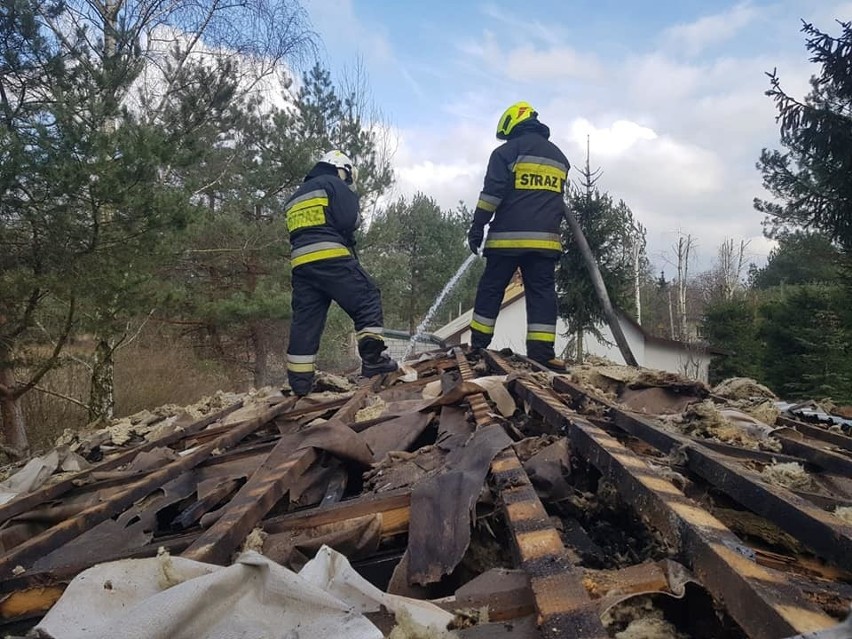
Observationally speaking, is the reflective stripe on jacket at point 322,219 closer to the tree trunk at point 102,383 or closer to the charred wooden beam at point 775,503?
the charred wooden beam at point 775,503

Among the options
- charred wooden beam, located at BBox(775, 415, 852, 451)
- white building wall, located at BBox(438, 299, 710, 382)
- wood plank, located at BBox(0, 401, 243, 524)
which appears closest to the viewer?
wood plank, located at BBox(0, 401, 243, 524)

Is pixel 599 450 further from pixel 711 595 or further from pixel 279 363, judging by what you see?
pixel 279 363

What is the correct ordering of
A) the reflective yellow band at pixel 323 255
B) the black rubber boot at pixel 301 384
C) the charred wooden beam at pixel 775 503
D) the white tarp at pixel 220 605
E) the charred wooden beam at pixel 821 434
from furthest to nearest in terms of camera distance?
1. the reflective yellow band at pixel 323 255
2. the black rubber boot at pixel 301 384
3. the charred wooden beam at pixel 821 434
4. the charred wooden beam at pixel 775 503
5. the white tarp at pixel 220 605

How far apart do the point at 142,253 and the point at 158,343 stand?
796 cm

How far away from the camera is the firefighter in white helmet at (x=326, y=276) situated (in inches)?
192

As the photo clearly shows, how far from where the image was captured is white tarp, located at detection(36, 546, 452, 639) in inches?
39.4

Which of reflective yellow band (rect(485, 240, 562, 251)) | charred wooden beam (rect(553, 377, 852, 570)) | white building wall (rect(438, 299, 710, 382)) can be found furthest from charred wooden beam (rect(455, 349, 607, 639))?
white building wall (rect(438, 299, 710, 382))

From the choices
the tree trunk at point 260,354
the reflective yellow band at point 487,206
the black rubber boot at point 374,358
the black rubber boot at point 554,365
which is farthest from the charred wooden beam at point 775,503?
the tree trunk at point 260,354

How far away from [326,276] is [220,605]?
395 centimetres

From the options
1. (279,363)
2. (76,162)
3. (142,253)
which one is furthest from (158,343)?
(76,162)

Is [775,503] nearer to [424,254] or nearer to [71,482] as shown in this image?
[71,482]

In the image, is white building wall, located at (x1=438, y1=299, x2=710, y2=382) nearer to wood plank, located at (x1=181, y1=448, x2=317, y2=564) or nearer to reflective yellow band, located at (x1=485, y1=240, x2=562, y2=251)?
reflective yellow band, located at (x1=485, y1=240, x2=562, y2=251)

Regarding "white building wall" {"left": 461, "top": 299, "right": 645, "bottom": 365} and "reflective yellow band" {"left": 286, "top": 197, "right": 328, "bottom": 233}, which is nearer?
"reflective yellow band" {"left": 286, "top": 197, "right": 328, "bottom": 233}

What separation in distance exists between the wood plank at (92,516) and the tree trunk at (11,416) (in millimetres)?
5691
